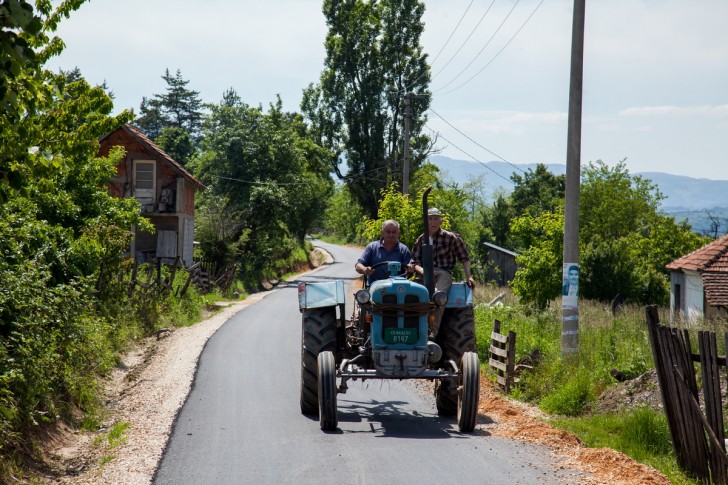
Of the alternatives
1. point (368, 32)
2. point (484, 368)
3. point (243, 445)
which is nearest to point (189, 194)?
point (368, 32)

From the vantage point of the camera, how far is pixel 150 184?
39.4m

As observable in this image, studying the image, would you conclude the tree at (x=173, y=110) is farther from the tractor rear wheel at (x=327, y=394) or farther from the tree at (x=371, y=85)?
the tractor rear wheel at (x=327, y=394)

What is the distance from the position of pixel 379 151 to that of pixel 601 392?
42323 mm

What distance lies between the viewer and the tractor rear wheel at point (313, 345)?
33.8ft

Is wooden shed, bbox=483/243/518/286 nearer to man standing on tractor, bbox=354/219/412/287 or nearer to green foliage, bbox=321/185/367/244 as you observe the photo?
man standing on tractor, bbox=354/219/412/287

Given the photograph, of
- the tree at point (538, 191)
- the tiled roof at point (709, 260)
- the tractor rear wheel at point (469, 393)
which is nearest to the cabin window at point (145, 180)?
the tiled roof at point (709, 260)

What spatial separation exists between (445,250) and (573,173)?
304 cm

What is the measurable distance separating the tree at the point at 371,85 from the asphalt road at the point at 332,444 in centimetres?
4049

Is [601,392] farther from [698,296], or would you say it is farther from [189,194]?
[189,194]

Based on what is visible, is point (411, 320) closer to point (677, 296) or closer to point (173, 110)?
point (677, 296)

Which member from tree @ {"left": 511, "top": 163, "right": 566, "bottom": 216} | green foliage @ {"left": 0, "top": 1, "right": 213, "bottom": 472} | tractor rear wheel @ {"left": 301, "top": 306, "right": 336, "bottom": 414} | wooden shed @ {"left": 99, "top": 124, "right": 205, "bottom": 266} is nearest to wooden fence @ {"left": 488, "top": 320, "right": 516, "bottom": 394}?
tractor rear wheel @ {"left": 301, "top": 306, "right": 336, "bottom": 414}

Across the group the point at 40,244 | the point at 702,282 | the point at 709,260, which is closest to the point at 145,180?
the point at 702,282

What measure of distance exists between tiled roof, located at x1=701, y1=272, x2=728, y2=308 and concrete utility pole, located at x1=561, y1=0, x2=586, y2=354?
56.4 feet

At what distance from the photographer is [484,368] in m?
15.7
